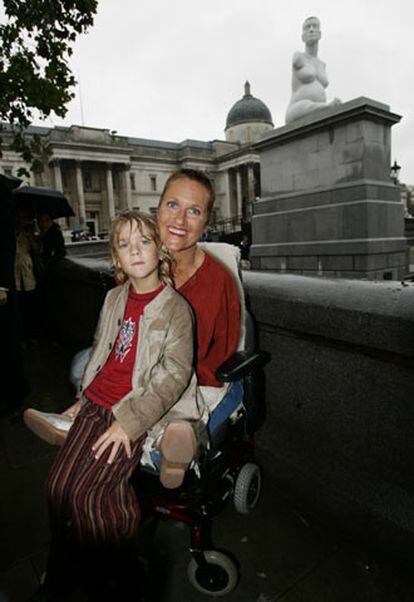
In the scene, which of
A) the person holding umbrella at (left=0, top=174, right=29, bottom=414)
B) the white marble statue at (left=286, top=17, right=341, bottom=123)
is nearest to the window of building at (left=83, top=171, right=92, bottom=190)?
the white marble statue at (left=286, top=17, right=341, bottom=123)

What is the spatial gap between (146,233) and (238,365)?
78cm

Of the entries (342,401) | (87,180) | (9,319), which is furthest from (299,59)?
(87,180)

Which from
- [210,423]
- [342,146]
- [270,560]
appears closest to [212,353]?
[210,423]

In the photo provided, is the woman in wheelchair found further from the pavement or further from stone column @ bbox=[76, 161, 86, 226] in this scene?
stone column @ bbox=[76, 161, 86, 226]

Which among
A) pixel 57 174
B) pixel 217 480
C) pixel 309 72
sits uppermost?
pixel 57 174

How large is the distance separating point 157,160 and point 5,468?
65.3 metres

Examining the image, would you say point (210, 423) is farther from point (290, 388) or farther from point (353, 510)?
point (353, 510)

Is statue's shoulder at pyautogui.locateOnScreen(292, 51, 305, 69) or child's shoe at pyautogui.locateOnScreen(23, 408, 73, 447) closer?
child's shoe at pyautogui.locateOnScreen(23, 408, 73, 447)

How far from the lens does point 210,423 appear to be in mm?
1704

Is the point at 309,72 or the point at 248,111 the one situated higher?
the point at 248,111

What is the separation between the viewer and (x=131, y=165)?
59938 mm

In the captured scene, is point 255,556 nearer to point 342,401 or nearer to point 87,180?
point 342,401

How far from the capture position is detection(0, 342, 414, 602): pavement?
5.74 feet

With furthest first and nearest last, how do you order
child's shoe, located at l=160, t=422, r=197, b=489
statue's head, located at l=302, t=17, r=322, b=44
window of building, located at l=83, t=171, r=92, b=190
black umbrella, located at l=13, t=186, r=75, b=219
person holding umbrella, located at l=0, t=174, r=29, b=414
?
window of building, located at l=83, t=171, r=92, b=190 < statue's head, located at l=302, t=17, r=322, b=44 < black umbrella, located at l=13, t=186, r=75, b=219 < person holding umbrella, located at l=0, t=174, r=29, b=414 < child's shoe, located at l=160, t=422, r=197, b=489
